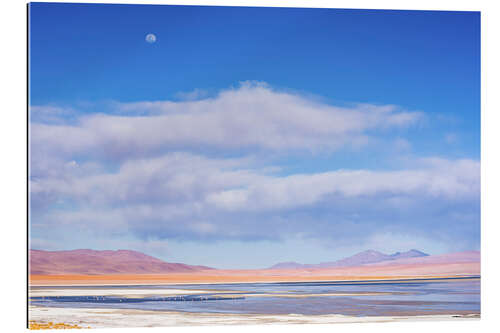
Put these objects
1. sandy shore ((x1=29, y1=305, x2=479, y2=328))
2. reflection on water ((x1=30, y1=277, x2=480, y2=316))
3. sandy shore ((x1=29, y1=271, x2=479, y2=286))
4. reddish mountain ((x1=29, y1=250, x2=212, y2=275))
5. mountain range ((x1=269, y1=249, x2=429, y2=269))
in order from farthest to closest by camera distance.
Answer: mountain range ((x1=269, y1=249, x2=429, y2=269))
sandy shore ((x1=29, y1=271, x2=479, y2=286))
reflection on water ((x1=30, y1=277, x2=480, y2=316))
reddish mountain ((x1=29, y1=250, x2=212, y2=275))
sandy shore ((x1=29, y1=305, x2=479, y2=328))

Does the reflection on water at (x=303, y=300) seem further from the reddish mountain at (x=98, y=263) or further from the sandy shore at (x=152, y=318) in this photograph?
the reddish mountain at (x=98, y=263)

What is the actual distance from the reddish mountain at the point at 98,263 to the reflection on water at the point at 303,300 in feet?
0.80

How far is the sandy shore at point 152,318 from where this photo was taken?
28.4 feet

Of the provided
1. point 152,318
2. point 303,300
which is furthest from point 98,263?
point 303,300

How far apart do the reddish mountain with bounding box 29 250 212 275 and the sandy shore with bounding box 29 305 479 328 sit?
1.54ft

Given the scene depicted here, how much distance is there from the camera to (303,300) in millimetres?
9234

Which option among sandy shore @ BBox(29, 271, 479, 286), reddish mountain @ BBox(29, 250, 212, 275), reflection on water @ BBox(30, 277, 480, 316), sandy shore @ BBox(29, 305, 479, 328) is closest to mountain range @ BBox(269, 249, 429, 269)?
sandy shore @ BBox(29, 271, 479, 286)

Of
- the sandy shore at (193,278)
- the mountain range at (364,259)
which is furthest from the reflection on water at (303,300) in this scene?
the mountain range at (364,259)

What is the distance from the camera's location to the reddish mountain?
28.9 feet

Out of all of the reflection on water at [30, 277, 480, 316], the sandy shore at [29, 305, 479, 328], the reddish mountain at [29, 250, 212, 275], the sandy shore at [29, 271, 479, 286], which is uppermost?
the reddish mountain at [29, 250, 212, 275]

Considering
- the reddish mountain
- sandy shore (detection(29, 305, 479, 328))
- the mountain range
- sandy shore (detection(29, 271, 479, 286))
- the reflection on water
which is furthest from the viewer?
the mountain range

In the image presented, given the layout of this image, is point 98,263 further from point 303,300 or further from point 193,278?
point 303,300

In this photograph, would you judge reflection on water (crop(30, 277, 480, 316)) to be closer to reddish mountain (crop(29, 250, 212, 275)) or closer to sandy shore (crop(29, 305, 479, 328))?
sandy shore (crop(29, 305, 479, 328))
